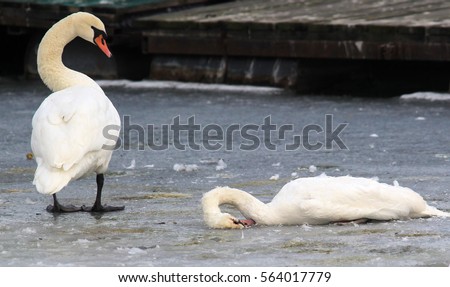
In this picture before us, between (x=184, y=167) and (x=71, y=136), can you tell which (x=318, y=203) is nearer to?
(x=71, y=136)

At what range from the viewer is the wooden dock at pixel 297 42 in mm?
16672

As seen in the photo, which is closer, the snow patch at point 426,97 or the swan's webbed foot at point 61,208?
the swan's webbed foot at point 61,208

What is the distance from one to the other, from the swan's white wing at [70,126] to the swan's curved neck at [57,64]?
74cm

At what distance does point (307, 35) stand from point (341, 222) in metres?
9.49

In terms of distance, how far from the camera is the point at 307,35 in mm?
17281

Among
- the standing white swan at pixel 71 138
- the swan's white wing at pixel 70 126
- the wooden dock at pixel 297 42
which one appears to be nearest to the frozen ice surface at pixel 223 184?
the standing white swan at pixel 71 138

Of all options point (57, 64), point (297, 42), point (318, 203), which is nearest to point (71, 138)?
point (57, 64)

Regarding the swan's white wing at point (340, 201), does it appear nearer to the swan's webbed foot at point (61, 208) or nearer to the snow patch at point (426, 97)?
the swan's webbed foot at point (61, 208)

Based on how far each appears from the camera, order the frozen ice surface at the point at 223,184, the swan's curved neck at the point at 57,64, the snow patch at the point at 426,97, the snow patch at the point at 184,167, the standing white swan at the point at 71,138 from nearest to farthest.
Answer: the frozen ice surface at the point at 223,184, the standing white swan at the point at 71,138, the swan's curved neck at the point at 57,64, the snow patch at the point at 184,167, the snow patch at the point at 426,97

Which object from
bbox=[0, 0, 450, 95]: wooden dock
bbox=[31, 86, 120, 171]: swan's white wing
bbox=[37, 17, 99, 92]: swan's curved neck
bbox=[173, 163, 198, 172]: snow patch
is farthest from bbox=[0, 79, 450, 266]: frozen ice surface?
bbox=[37, 17, 99, 92]: swan's curved neck

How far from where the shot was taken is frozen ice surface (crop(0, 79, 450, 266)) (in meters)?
6.99

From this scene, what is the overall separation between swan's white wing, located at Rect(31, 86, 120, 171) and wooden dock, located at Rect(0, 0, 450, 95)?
317 inches
